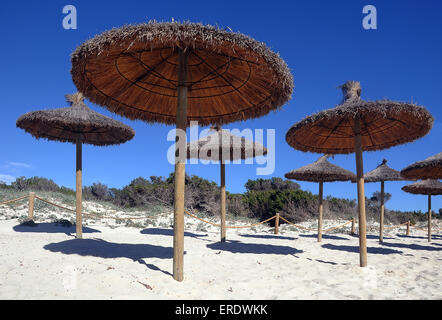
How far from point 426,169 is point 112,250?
10178 millimetres

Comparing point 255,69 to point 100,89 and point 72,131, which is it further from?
point 72,131

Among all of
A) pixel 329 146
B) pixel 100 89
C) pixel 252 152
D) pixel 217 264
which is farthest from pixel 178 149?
pixel 252 152

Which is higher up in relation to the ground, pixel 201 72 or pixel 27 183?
pixel 201 72

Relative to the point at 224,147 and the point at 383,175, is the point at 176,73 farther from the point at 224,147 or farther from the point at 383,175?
the point at 383,175

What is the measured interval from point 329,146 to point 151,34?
6.13 meters

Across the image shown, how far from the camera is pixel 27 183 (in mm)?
23391

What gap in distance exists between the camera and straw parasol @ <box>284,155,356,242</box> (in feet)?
36.0

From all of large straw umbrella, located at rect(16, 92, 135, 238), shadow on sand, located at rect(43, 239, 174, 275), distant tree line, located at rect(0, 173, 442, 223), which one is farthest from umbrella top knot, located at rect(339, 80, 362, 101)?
distant tree line, located at rect(0, 173, 442, 223)

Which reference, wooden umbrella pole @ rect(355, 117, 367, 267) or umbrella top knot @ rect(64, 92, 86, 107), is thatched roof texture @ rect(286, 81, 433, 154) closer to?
wooden umbrella pole @ rect(355, 117, 367, 267)

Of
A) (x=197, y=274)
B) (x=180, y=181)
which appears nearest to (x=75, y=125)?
(x=180, y=181)

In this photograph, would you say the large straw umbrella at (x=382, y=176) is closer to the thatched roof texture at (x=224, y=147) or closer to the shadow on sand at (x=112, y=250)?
the thatched roof texture at (x=224, y=147)

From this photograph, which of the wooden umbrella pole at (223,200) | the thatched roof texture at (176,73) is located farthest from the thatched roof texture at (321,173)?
the thatched roof texture at (176,73)

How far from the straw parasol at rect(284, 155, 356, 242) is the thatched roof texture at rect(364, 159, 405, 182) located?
5.79ft

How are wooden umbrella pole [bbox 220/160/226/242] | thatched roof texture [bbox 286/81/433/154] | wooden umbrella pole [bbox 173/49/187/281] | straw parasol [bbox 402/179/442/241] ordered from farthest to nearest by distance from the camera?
straw parasol [bbox 402/179/442/241]
wooden umbrella pole [bbox 220/160/226/242]
thatched roof texture [bbox 286/81/433/154]
wooden umbrella pole [bbox 173/49/187/281]
